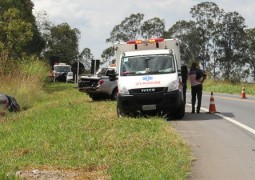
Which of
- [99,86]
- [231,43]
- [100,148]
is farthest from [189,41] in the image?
[100,148]

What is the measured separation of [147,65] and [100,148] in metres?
6.37

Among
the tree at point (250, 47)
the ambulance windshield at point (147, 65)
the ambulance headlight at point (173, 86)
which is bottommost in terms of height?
the ambulance headlight at point (173, 86)

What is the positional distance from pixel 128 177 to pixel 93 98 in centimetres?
1721

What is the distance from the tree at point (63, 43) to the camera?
9506 cm

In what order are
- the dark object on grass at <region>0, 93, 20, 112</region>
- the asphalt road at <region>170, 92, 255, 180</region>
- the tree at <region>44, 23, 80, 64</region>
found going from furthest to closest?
the tree at <region>44, 23, 80, 64</region>
the dark object on grass at <region>0, 93, 20, 112</region>
the asphalt road at <region>170, 92, 255, 180</region>

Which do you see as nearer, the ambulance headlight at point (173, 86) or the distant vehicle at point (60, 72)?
the ambulance headlight at point (173, 86)

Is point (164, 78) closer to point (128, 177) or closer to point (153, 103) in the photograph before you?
point (153, 103)

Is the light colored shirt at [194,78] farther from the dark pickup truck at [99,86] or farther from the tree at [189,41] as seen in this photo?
the tree at [189,41]

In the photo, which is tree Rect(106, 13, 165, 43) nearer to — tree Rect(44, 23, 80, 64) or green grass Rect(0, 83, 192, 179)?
tree Rect(44, 23, 80, 64)

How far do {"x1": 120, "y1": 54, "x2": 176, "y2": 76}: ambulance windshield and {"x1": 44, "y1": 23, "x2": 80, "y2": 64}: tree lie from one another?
7881 cm

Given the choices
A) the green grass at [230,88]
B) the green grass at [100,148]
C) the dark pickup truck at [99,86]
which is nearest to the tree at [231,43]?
the green grass at [230,88]

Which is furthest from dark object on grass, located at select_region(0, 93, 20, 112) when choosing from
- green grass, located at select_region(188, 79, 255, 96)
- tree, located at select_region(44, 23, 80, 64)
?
tree, located at select_region(44, 23, 80, 64)

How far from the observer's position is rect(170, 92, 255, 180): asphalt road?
25.9 feet

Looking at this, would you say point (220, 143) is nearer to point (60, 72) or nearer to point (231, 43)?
point (60, 72)
